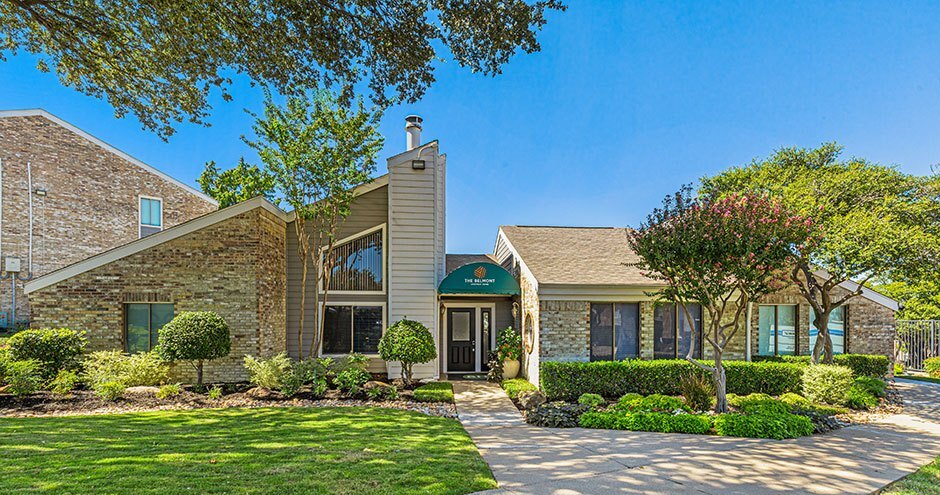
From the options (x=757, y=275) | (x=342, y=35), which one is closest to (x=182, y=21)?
(x=342, y=35)

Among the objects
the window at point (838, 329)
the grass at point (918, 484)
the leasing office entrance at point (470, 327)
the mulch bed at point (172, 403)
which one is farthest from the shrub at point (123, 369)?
the window at point (838, 329)

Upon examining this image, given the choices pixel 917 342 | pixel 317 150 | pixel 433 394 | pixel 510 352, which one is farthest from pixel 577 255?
pixel 917 342

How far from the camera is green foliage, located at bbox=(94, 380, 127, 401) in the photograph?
994cm

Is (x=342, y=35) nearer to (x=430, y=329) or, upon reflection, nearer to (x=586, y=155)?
(x=430, y=329)

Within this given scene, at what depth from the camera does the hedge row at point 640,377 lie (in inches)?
446

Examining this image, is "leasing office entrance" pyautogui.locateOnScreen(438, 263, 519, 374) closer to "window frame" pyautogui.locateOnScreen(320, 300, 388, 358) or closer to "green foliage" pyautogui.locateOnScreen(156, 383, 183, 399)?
"window frame" pyautogui.locateOnScreen(320, 300, 388, 358)

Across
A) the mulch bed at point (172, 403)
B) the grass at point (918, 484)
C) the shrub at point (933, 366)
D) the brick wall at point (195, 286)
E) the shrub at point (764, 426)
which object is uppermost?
the brick wall at point (195, 286)

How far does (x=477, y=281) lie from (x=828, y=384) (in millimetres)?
9160

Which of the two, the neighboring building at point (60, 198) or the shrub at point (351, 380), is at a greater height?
the neighboring building at point (60, 198)

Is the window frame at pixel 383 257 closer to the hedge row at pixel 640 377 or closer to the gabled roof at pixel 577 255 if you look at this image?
the gabled roof at pixel 577 255

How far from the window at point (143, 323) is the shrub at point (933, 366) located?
26049mm

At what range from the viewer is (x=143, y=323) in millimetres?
12094

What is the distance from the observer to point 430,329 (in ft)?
44.6

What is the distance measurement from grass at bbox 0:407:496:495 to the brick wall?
3.27 metres
